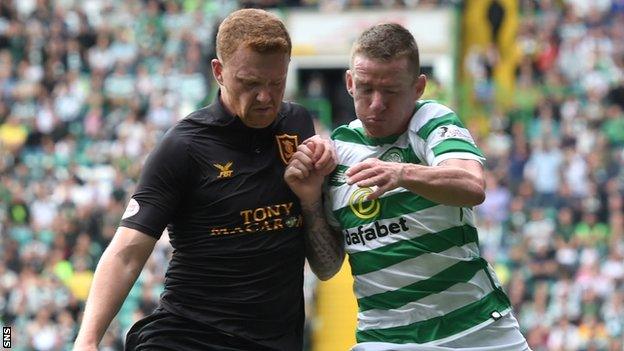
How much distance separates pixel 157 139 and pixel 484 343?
1568 centimetres

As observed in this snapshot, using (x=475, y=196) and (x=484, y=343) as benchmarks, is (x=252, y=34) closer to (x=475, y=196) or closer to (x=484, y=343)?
(x=475, y=196)

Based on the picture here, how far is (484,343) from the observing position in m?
5.87

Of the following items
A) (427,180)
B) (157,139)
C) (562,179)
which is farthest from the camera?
(157,139)

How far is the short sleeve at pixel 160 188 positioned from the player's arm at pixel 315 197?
18.4 inches

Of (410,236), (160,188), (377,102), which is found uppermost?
(377,102)

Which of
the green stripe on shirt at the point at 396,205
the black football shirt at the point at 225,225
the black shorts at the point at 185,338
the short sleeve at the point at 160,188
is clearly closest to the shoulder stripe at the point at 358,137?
the green stripe on shirt at the point at 396,205

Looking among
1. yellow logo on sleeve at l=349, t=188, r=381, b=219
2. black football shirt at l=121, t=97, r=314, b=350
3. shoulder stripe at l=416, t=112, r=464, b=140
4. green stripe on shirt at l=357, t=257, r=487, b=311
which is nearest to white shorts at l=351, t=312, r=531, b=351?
green stripe on shirt at l=357, t=257, r=487, b=311

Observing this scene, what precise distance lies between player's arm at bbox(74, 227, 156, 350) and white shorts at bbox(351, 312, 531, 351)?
1.02 meters

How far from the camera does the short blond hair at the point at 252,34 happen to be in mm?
5699

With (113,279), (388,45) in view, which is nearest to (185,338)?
(113,279)

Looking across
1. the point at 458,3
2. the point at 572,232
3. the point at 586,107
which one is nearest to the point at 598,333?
the point at 572,232

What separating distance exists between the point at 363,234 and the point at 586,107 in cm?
1566

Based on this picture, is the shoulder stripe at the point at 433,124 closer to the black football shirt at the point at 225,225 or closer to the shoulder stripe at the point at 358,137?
the shoulder stripe at the point at 358,137

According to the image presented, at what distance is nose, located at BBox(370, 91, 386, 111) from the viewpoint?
5.82 meters
